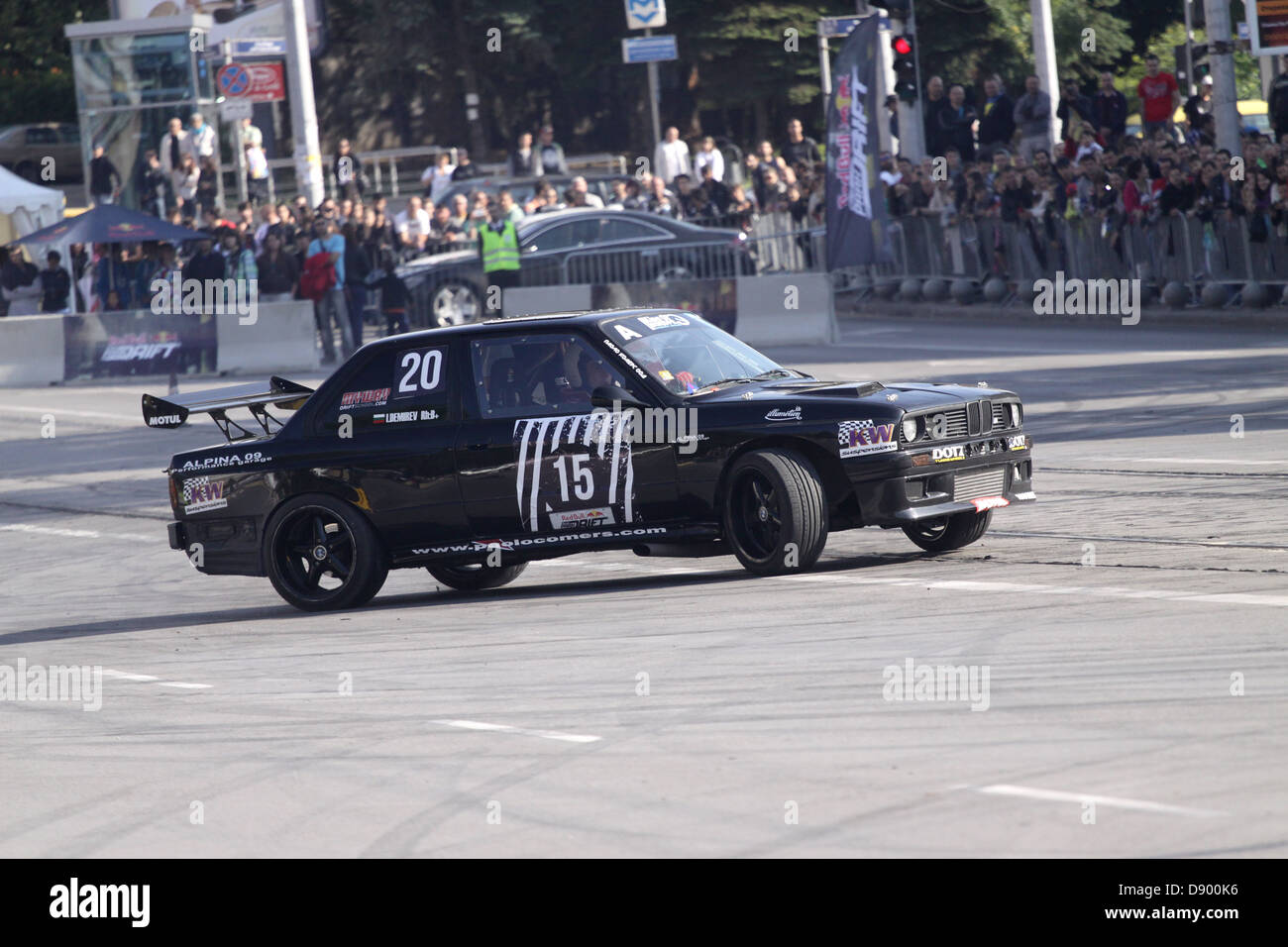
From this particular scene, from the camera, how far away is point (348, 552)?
11242 mm

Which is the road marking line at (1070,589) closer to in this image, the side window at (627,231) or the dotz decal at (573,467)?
the dotz decal at (573,467)

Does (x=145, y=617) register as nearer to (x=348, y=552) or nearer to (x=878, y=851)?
(x=348, y=552)

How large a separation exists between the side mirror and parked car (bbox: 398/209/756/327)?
59.7 feet

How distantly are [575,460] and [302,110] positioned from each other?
73.3 ft

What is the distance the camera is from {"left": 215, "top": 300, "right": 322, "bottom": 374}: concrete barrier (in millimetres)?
26109

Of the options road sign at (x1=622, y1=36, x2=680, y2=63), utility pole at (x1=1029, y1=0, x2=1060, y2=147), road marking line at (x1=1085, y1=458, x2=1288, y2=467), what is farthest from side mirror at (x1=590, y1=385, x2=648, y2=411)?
road sign at (x1=622, y1=36, x2=680, y2=63)

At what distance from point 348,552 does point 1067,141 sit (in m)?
17.2

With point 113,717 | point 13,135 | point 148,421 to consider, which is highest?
point 13,135

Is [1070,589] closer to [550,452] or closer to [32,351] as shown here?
[550,452]

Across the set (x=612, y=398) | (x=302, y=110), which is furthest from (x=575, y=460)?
(x=302, y=110)

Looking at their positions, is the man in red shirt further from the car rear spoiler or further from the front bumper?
the car rear spoiler

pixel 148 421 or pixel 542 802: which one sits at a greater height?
pixel 148 421
